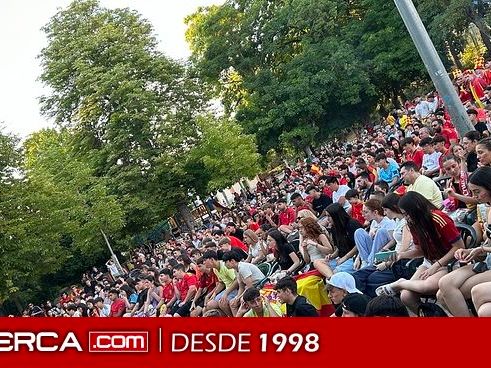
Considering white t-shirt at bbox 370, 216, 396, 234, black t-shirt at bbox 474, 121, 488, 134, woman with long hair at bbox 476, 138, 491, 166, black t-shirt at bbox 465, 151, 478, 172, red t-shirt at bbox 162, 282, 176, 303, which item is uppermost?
woman with long hair at bbox 476, 138, 491, 166

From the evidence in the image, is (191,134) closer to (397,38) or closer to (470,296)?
(397,38)

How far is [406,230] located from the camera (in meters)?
6.22

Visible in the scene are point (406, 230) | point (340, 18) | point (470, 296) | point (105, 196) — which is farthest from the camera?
point (340, 18)

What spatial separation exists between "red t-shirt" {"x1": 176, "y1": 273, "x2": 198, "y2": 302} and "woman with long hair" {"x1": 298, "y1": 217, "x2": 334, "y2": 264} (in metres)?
3.78

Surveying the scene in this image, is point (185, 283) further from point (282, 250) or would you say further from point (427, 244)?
point (427, 244)

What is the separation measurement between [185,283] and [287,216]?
10.7 feet

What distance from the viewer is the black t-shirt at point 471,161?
7719mm

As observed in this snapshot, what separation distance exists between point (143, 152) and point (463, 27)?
65.7ft

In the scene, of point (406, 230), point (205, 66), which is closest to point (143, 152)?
point (205, 66)

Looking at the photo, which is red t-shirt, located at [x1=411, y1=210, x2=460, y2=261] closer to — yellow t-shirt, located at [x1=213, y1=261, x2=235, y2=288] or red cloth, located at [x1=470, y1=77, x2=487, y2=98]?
yellow t-shirt, located at [x1=213, y1=261, x2=235, y2=288]

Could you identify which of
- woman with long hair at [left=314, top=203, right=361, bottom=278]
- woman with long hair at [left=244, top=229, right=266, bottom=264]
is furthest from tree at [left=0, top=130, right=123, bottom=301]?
woman with long hair at [left=314, top=203, right=361, bottom=278]

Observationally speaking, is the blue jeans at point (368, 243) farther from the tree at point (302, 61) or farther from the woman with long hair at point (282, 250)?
the tree at point (302, 61)

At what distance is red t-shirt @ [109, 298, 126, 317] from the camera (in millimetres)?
14438

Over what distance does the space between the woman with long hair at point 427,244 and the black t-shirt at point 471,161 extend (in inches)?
106
